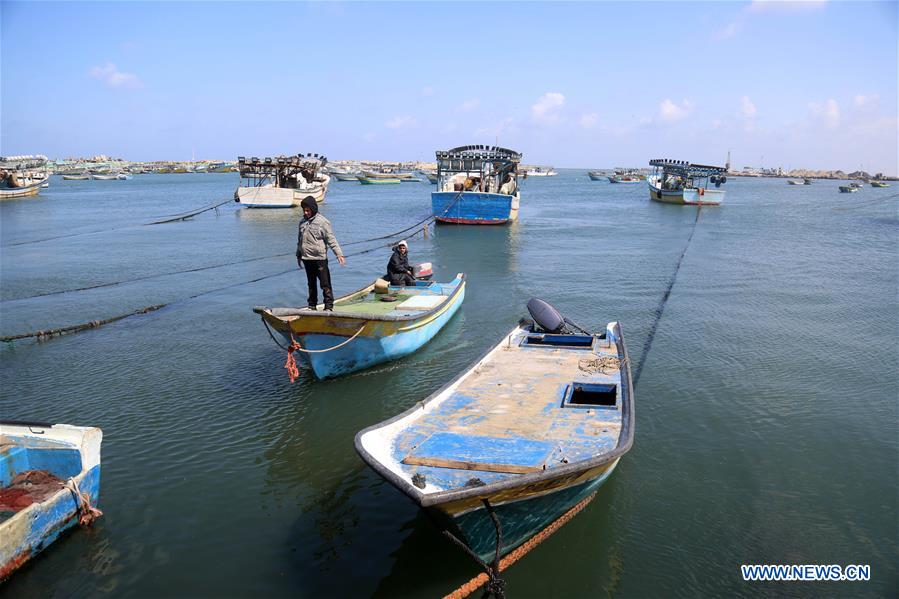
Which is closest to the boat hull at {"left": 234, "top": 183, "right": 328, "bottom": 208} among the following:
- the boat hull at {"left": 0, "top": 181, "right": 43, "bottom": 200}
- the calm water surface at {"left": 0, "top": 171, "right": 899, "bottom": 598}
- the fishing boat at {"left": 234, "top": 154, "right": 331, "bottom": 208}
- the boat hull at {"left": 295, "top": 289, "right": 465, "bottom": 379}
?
the fishing boat at {"left": 234, "top": 154, "right": 331, "bottom": 208}

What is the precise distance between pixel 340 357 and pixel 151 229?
28830mm

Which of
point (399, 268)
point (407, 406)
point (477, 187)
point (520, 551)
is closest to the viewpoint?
point (520, 551)

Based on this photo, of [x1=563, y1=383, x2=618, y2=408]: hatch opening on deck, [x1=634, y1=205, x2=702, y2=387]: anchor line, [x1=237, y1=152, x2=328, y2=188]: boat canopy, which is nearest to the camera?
[x1=563, y1=383, x2=618, y2=408]: hatch opening on deck

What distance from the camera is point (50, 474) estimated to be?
6.52 meters

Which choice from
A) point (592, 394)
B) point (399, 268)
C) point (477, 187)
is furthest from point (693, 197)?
point (592, 394)

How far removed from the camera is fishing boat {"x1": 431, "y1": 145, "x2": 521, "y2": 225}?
3538 centimetres

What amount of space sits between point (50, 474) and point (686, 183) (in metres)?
55.0

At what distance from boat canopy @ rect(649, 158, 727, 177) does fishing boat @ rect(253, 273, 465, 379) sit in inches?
1660

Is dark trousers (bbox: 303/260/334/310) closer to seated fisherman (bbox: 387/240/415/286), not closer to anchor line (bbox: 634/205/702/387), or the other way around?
seated fisherman (bbox: 387/240/415/286)

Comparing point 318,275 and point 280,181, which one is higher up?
point 280,181

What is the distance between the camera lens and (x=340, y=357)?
10.6 metres

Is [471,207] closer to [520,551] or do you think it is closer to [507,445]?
[507,445]

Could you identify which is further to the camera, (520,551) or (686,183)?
(686,183)

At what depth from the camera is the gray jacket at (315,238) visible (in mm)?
10273
